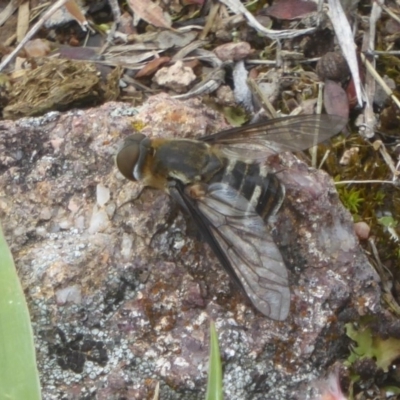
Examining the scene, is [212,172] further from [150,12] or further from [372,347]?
[150,12]

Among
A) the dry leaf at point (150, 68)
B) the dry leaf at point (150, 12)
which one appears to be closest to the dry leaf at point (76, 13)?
the dry leaf at point (150, 12)

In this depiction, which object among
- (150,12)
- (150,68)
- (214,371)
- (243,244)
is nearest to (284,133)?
(243,244)

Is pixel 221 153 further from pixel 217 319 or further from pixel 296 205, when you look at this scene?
pixel 217 319

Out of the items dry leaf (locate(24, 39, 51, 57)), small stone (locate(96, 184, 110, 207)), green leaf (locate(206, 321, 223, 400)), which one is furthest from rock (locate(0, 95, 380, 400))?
dry leaf (locate(24, 39, 51, 57))

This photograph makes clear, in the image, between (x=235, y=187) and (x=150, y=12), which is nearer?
(x=235, y=187)

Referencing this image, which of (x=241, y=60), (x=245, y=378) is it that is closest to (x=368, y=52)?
(x=241, y=60)

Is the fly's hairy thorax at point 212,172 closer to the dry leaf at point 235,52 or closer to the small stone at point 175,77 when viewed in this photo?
the small stone at point 175,77
